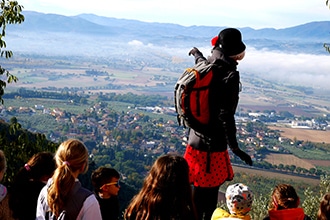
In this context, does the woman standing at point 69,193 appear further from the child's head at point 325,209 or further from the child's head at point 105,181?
the child's head at point 325,209

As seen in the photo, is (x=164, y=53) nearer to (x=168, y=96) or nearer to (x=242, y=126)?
(x=168, y=96)

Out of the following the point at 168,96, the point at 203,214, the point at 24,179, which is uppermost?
the point at 24,179

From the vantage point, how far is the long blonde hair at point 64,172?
2621mm

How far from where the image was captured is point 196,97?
123 inches

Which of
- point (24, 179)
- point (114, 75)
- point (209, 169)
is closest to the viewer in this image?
point (24, 179)

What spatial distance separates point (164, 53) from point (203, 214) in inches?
7688

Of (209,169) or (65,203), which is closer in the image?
(65,203)

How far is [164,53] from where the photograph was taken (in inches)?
7756

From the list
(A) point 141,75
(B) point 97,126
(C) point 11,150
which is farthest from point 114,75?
(C) point 11,150

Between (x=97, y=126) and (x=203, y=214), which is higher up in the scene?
(x=203, y=214)

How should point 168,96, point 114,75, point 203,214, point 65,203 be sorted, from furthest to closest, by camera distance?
point 114,75
point 168,96
point 203,214
point 65,203

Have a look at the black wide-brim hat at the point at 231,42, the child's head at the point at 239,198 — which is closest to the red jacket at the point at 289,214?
the child's head at the point at 239,198

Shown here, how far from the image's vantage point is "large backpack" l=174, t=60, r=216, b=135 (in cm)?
309

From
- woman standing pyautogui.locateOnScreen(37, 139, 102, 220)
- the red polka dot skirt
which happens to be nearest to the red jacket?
the red polka dot skirt
